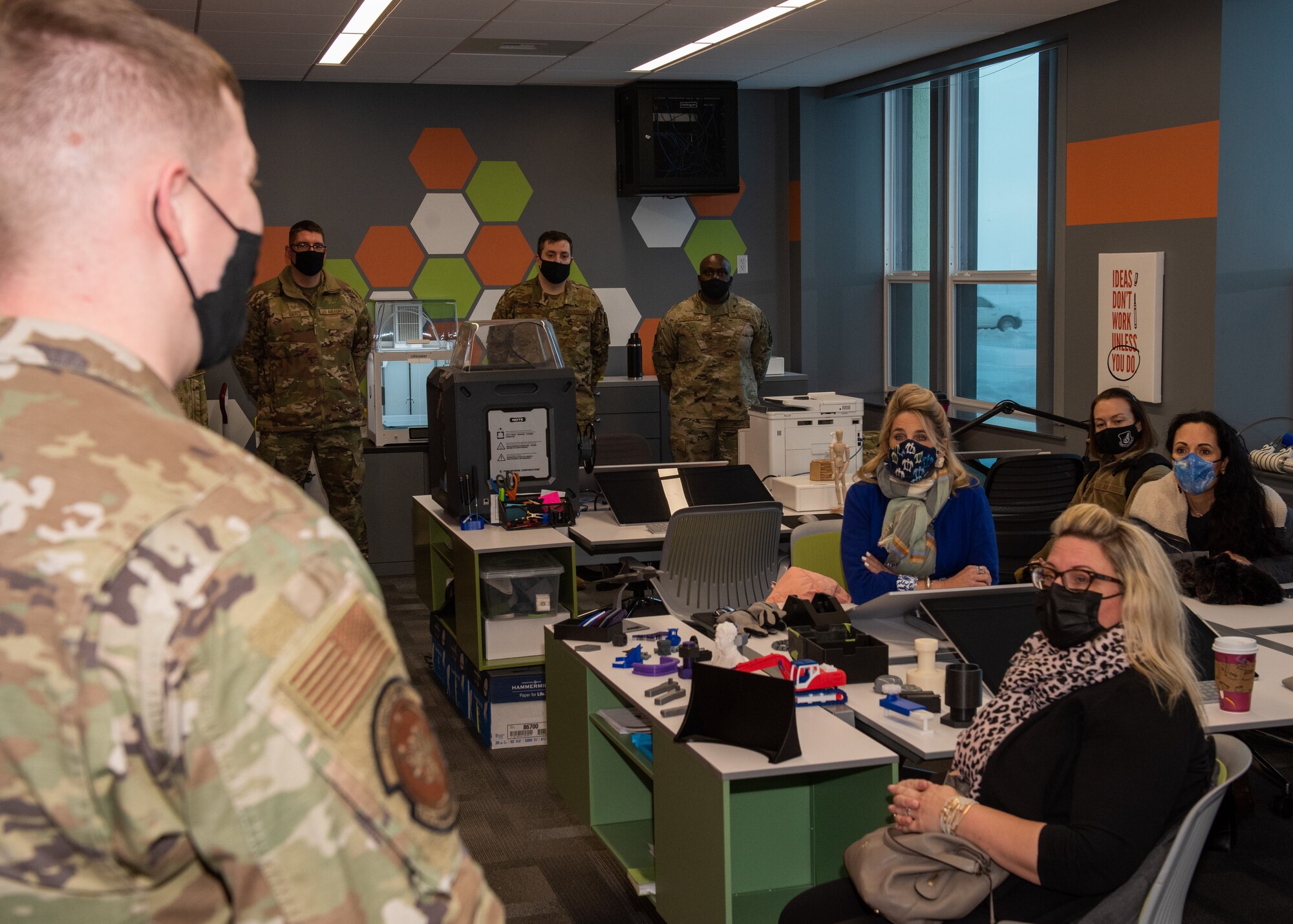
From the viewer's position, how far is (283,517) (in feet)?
2.16

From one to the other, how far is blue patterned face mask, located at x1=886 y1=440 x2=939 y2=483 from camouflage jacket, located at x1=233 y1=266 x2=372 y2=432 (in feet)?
11.4

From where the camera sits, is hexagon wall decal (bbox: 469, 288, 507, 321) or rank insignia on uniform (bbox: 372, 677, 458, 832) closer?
rank insignia on uniform (bbox: 372, 677, 458, 832)

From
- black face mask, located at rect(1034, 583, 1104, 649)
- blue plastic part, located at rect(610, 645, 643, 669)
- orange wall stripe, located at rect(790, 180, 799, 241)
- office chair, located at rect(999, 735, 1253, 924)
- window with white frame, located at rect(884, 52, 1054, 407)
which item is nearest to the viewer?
office chair, located at rect(999, 735, 1253, 924)

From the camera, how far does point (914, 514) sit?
3.64 meters

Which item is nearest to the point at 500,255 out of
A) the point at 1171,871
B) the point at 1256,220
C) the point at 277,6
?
the point at 277,6

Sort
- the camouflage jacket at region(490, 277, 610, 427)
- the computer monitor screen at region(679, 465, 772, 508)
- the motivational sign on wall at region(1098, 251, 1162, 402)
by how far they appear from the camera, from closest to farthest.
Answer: the computer monitor screen at region(679, 465, 772, 508), the motivational sign on wall at region(1098, 251, 1162, 402), the camouflage jacket at region(490, 277, 610, 427)

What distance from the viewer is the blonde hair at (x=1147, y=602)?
1953mm

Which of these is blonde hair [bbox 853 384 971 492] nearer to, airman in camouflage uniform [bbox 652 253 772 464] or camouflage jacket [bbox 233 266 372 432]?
airman in camouflage uniform [bbox 652 253 772 464]

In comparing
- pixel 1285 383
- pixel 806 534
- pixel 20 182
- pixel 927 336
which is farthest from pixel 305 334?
pixel 20 182

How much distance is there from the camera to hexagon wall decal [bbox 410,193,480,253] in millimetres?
7824

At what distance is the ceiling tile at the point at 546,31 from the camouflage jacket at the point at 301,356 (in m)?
1.51

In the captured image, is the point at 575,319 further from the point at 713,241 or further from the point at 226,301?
the point at 226,301

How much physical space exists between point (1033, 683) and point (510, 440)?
8.92 ft

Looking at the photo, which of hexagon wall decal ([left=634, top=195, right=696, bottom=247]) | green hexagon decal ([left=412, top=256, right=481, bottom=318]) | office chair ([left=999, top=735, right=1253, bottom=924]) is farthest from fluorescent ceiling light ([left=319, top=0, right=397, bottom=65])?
office chair ([left=999, top=735, right=1253, bottom=924])
